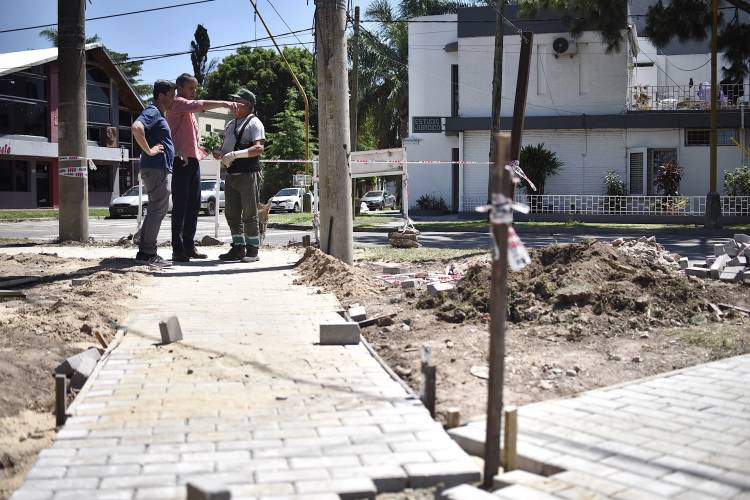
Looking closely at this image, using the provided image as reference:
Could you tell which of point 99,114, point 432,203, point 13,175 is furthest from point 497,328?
point 99,114

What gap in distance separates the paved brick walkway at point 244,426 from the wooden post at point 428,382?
0.06 metres

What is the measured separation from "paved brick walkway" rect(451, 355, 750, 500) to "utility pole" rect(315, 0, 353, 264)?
6.15m

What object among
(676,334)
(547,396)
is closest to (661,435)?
(547,396)

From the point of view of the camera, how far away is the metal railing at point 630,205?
28.1 meters

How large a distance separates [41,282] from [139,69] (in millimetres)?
60432

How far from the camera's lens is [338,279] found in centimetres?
924

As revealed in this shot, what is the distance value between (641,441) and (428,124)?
107 ft

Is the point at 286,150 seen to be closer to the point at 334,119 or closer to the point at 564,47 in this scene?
the point at 564,47

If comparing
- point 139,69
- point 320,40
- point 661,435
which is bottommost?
point 661,435

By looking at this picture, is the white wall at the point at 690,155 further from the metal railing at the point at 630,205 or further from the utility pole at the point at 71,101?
the utility pole at the point at 71,101

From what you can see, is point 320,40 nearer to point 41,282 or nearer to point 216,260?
point 216,260

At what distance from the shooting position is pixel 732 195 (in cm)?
2911

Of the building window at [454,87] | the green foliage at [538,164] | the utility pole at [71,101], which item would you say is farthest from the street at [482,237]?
the building window at [454,87]

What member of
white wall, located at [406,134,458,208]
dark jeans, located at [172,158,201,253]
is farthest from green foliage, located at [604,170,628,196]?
dark jeans, located at [172,158,201,253]
